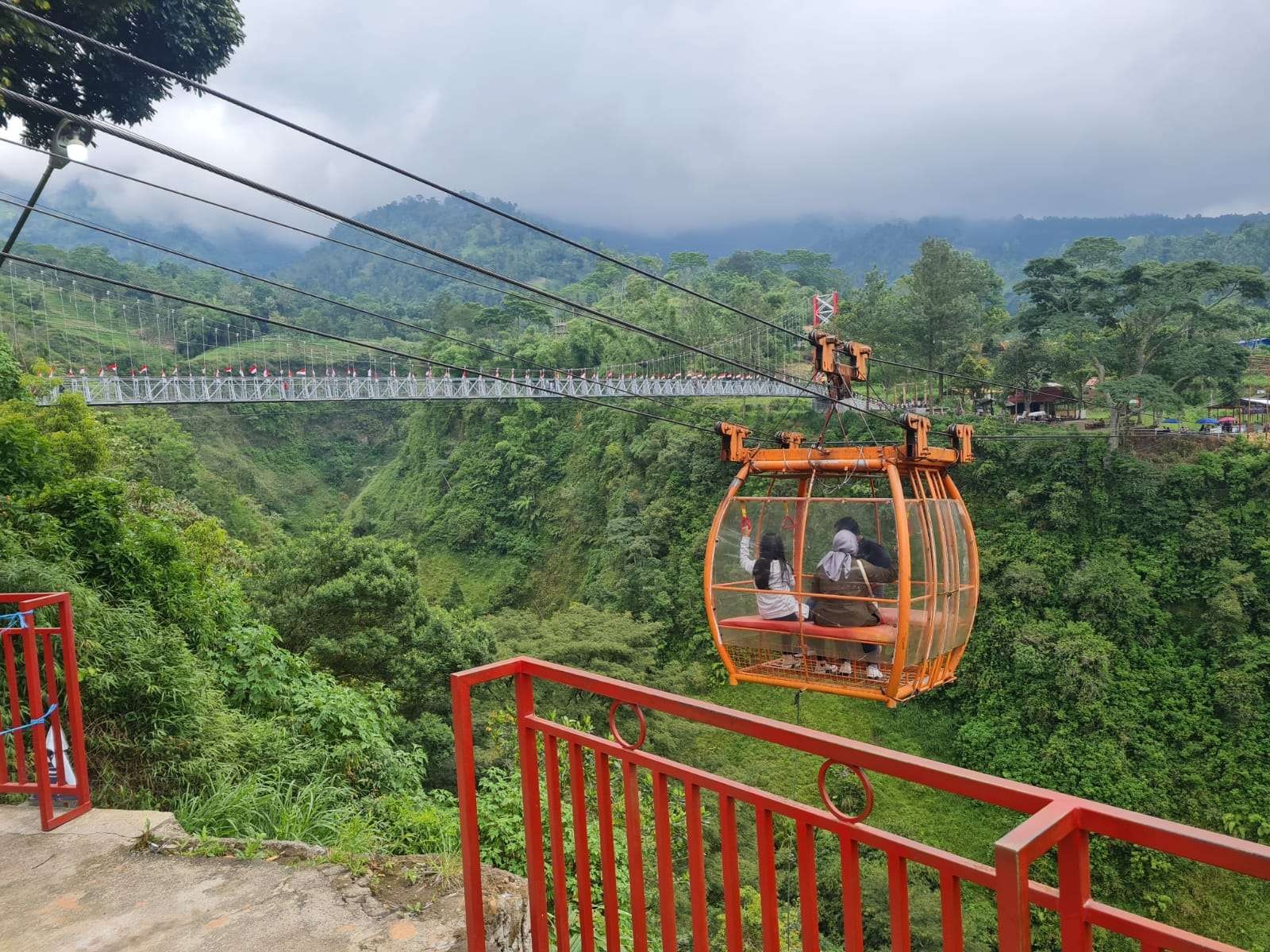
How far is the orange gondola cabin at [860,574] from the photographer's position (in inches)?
150

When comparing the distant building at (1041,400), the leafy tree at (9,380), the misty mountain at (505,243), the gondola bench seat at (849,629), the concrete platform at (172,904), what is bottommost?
the concrete platform at (172,904)

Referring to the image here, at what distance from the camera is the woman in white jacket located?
416cm

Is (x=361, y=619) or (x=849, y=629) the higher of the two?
(x=849, y=629)

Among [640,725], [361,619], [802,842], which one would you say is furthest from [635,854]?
[361,619]

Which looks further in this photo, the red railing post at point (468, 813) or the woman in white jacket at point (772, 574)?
the woman in white jacket at point (772, 574)

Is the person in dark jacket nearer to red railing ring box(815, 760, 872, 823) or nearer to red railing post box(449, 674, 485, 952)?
red railing post box(449, 674, 485, 952)

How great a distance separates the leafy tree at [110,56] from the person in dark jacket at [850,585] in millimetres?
6024

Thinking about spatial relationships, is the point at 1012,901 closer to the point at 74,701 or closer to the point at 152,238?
the point at 74,701

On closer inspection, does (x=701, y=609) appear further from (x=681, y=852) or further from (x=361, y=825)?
(x=361, y=825)

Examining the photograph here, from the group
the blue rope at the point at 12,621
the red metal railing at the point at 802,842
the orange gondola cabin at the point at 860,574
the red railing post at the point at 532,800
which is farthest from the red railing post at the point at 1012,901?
the orange gondola cabin at the point at 860,574

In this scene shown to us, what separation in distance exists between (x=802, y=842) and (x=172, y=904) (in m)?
1.85

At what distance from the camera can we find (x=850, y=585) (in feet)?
12.8

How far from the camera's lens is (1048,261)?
15.2 metres

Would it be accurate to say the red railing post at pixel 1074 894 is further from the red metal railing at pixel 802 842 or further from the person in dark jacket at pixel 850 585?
the person in dark jacket at pixel 850 585
